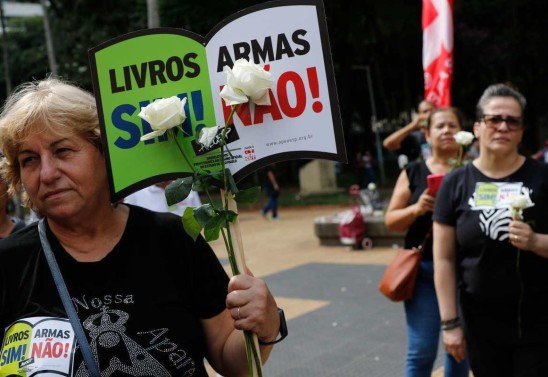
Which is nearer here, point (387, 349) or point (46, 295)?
point (46, 295)

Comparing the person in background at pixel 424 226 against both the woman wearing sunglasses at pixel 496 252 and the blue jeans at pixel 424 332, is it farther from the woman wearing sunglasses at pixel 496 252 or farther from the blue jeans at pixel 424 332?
the woman wearing sunglasses at pixel 496 252

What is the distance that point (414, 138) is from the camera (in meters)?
5.76

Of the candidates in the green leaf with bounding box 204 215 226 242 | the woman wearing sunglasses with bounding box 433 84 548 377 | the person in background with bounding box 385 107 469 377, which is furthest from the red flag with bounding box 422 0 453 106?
the green leaf with bounding box 204 215 226 242

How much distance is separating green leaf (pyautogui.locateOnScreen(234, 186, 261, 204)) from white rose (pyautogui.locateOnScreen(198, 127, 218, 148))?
0.53 feet

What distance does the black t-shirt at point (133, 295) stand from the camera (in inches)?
72.0

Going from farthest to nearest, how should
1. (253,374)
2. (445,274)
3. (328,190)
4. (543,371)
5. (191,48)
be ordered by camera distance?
(328,190)
(445,274)
(543,371)
(191,48)
(253,374)

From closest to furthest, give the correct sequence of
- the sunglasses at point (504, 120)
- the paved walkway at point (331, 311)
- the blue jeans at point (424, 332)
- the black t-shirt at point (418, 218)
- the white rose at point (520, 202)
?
the white rose at point (520, 202) < the sunglasses at point (504, 120) < the blue jeans at point (424, 332) < the black t-shirt at point (418, 218) < the paved walkway at point (331, 311)

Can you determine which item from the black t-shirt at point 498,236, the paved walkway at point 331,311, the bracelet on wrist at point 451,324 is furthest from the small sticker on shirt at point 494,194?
the paved walkway at point 331,311

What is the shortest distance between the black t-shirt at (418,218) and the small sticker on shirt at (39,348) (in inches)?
95.9

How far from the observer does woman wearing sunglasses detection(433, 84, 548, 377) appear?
3.00m

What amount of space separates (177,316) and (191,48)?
0.76m

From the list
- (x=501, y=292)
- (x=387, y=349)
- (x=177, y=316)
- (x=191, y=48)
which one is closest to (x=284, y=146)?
(x=191, y=48)

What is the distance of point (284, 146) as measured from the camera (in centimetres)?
192

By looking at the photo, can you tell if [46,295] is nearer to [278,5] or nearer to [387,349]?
[278,5]
